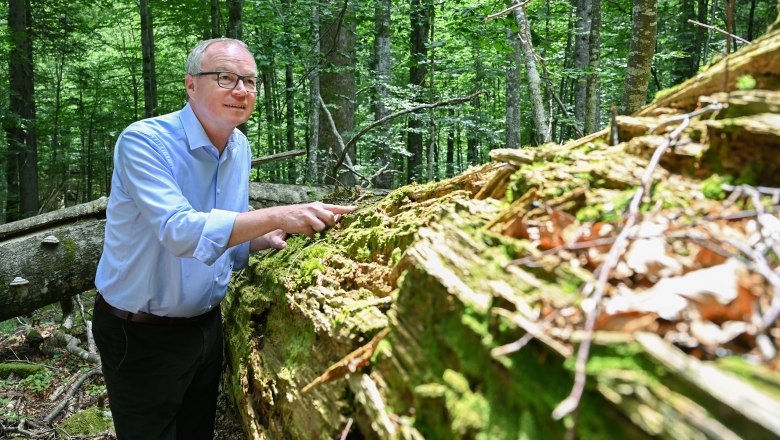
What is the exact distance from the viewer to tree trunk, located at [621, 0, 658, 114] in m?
4.67

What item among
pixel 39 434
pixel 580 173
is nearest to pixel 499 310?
pixel 580 173

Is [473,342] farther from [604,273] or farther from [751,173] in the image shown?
[751,173]

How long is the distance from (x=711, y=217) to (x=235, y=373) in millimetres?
2630

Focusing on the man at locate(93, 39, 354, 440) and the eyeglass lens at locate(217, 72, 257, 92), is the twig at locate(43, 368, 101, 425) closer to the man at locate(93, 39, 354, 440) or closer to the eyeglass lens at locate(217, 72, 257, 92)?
the man at locate(93, 39, 354, 440)

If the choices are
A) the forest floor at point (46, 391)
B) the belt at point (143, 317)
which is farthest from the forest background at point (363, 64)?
the forest floor at point (46, 391)

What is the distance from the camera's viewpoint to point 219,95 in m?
2.79

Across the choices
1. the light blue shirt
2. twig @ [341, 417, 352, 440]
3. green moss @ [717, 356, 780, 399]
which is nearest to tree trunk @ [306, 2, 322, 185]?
the light blue shirt

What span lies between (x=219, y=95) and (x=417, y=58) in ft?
26.8

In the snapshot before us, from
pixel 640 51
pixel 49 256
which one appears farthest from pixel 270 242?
pixel 640 51

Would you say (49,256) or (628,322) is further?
(49,256)

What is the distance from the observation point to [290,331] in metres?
2.29

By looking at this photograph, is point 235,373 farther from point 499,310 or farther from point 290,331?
point 499,310

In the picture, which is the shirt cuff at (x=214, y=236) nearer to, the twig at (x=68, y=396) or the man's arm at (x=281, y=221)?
the man's arm at (x=281, y=221)

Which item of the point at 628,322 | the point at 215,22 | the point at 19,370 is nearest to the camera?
the point at 628,322
